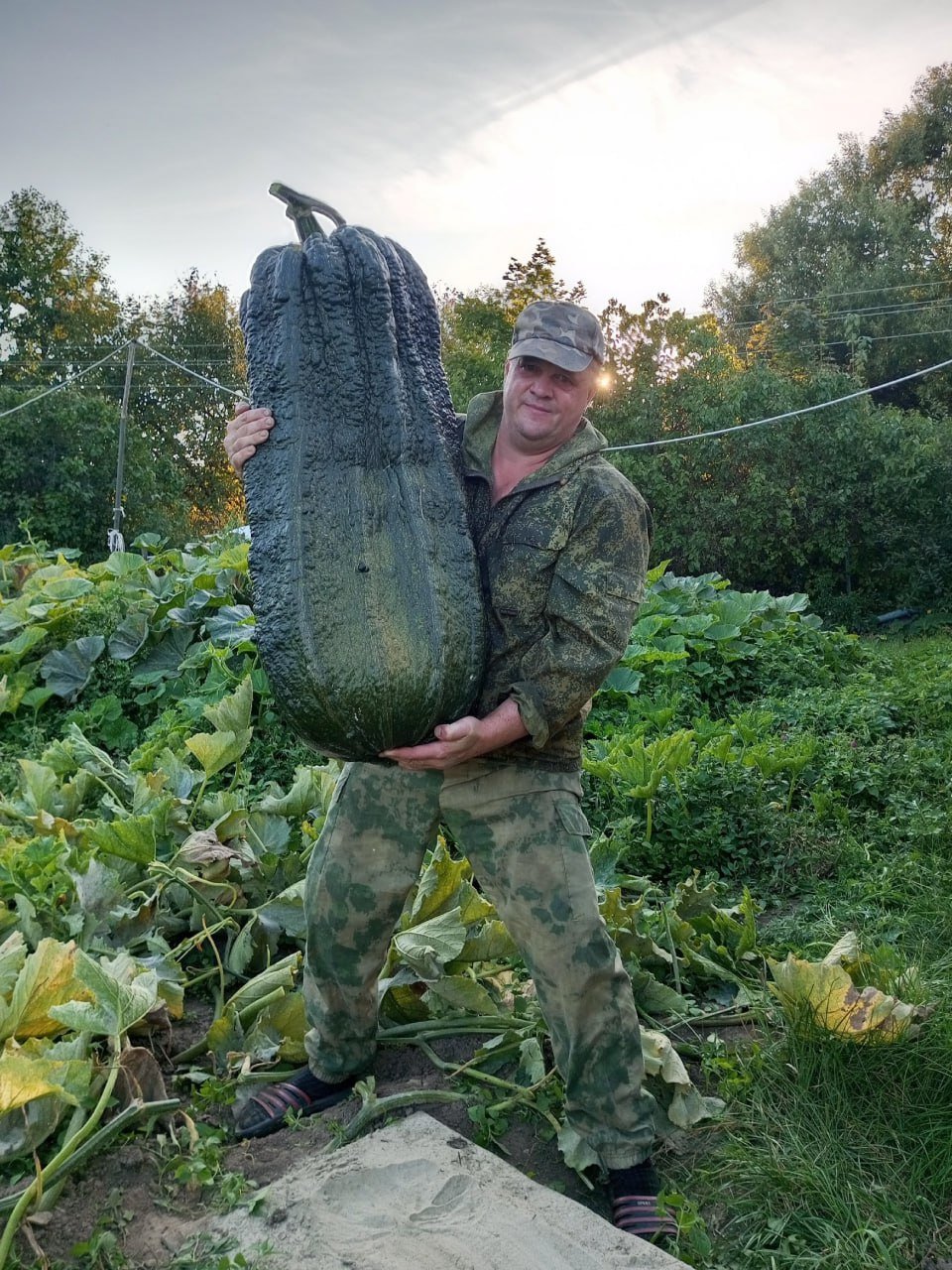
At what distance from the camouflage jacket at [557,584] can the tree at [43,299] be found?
2662 centimetres

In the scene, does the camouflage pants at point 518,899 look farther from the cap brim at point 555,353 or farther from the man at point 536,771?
the cap brim at point 555,353

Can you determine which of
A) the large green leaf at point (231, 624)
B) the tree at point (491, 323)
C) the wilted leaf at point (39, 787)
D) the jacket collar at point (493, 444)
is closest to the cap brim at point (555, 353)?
the jacket collar at point (493, 444)

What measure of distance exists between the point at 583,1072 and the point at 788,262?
2908 centimetres

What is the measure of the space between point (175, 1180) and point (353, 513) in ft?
5.45

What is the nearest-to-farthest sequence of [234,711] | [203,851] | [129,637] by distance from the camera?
[203,851], [234,711], [129,637]

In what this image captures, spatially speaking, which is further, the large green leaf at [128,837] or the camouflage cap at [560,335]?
the large green leaf at [128,837]

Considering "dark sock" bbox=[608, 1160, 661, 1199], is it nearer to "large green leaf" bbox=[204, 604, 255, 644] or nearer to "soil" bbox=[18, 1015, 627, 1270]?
"soil" bbox=[18, 1015, 627, 1270]

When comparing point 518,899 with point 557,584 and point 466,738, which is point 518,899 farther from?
point 557,584

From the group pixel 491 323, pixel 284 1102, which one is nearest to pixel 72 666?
pixel 284 1102

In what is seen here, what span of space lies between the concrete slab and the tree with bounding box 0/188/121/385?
88.8ft

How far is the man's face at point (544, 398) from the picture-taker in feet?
9.01

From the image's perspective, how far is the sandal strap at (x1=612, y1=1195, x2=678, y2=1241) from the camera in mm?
2537

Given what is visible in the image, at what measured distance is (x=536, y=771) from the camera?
9.02 ft

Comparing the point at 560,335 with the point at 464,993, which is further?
the point at 464,993
